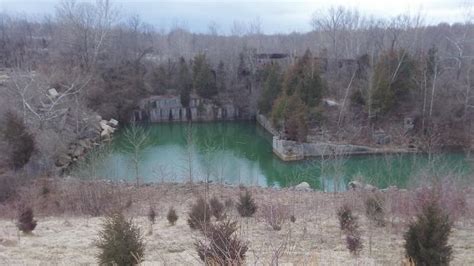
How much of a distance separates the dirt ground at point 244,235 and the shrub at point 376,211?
209mm

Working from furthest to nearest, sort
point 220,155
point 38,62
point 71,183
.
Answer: point 38,62 → point 220,155 → point 71,183

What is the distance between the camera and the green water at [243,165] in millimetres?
19250

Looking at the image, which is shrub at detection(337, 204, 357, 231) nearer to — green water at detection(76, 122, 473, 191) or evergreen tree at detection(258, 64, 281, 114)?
green water at detection(76, 122, 473, 191)

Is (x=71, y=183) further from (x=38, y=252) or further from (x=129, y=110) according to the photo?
(x=129, y=110)

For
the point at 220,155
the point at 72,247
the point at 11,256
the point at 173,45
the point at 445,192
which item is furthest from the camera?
the point at 173,45

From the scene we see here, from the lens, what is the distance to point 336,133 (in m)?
29.5

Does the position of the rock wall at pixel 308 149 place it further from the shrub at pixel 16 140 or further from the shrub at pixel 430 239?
the shrub at pixel 430 239

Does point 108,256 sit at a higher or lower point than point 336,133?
higher

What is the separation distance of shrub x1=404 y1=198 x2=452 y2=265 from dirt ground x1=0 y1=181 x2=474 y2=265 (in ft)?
3.60

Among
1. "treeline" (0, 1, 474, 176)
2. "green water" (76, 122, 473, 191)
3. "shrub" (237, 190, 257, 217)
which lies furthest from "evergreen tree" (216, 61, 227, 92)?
"shrub" (237, 190, 257, 217)

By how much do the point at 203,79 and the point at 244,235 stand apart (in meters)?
32.9

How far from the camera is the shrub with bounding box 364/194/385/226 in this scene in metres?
10.6

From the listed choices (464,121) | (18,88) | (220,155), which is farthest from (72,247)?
(464,121)

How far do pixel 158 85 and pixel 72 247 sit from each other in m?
36.3
